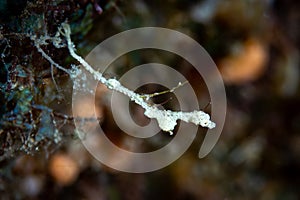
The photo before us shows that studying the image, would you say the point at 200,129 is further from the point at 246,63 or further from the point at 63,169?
the point at 63,169

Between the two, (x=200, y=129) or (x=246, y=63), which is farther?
(x=246, y=63)

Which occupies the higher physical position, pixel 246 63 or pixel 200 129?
pixel 246 63

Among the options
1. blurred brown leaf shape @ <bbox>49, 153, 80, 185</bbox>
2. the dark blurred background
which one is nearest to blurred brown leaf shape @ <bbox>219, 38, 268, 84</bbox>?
the dark blurred background

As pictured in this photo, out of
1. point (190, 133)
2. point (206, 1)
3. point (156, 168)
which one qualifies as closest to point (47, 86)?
point (190, 133)

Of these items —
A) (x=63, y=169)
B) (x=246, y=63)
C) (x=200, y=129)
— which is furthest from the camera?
(x=246, y=63)

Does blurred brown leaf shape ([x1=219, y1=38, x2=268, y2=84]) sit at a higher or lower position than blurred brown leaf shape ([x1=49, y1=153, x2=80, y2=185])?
higher

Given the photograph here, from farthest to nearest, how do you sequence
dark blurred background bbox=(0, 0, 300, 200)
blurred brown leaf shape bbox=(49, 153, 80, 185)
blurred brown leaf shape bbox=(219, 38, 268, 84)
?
blurred brown leaf shape bbox=(219, 38, 268, 84)
blurred brown leaf shape bbox=(49, 153, 80, 185)
dark blurred background bbox=(0, 0, 300, 200)

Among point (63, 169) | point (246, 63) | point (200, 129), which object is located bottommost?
point (63, 169)

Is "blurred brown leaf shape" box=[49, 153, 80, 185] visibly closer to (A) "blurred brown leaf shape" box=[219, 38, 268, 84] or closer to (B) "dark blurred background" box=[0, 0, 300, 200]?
(B) "dark blurred background" box=[0, 0, 300, 200]

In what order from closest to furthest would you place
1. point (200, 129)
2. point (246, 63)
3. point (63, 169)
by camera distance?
point (63, 169) < point (200, 129) < point (246, 63)

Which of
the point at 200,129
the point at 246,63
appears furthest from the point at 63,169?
the point at 246,63
